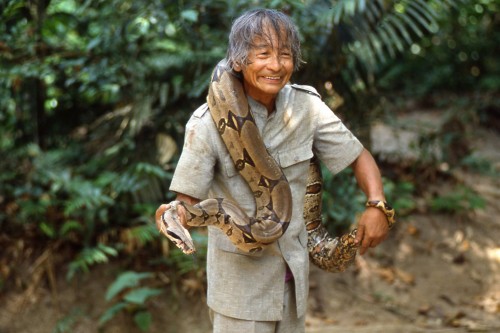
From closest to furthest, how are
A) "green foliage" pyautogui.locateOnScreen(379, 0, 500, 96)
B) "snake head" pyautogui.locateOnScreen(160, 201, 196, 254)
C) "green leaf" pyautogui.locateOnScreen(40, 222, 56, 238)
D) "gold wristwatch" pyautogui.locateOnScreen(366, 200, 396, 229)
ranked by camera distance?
1. "snake head" pyautogui.locateOnScreen(160, 201, 196, 254)
2. "gold wristwatch" pyautogui.locateOnScreen(366, 200, 396, 229)
3. "green leaf" pyautogui.locateOnScreen(40, 222, 56, 238)
4. "green foliage" pyautogui.locateOnScreen(379, 0, 500, 96)

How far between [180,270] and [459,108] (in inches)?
175

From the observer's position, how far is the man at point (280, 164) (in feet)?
8.16

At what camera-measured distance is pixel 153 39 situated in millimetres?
5508

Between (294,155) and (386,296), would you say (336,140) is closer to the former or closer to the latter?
(294,155)

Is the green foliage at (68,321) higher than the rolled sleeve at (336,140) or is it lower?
lower

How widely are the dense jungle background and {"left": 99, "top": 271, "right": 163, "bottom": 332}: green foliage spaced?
16mm

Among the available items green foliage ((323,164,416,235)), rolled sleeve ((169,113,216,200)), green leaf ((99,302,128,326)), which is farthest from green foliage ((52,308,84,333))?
rolled sleeve ((169,113,216,200))

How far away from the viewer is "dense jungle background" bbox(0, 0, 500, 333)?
491 centimetres

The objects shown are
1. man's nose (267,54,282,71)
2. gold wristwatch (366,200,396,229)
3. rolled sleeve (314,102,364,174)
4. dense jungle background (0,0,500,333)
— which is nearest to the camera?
man's nose (267,54,282,71)

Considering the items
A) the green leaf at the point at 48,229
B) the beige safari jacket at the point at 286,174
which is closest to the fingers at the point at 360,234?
the beige safari jacket at the point at 286,174

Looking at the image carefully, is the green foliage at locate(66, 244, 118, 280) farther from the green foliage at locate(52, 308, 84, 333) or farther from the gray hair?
the gray hair

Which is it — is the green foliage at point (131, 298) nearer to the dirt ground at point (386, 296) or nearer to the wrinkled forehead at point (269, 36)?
the dirt ground at point (386, 296)

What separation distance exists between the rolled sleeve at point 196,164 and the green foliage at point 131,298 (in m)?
2.35

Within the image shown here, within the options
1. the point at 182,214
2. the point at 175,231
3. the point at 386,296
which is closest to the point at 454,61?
the point at 386,296
